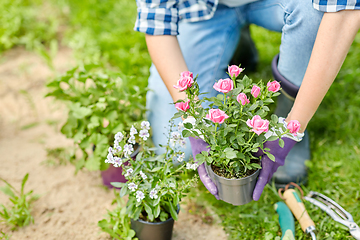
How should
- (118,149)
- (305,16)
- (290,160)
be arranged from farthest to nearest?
1. (290,160)
2. (305,16)
3. (118,149)

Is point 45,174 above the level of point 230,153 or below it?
below

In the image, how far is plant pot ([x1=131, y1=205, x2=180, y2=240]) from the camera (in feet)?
4.02

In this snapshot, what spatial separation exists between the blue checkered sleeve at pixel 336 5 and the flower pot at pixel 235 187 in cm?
62

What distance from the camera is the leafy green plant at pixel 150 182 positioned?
113 centimetres

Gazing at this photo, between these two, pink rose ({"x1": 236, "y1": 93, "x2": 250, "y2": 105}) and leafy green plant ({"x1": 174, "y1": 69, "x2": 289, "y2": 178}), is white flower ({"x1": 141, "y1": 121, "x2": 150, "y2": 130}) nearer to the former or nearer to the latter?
leafy green plant ({"x1": 174, "y1": 69, "x2": 289, "y2": 178})

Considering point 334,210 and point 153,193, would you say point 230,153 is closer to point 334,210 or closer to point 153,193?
point 153,193

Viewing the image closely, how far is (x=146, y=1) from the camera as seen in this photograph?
1.36 meters

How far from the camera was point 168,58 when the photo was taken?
1.35 meters

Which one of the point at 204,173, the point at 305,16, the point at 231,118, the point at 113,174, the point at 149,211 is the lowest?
the point at 113,174

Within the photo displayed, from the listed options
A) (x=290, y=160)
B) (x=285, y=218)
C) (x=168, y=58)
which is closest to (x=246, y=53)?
(x=290, y=160)

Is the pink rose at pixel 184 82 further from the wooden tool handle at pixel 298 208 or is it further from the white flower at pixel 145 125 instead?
the wooden tool handle at pixel 298 208

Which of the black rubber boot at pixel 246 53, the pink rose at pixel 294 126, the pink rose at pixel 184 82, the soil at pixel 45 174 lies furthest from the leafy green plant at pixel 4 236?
the black rubber boot at pixel 246 53

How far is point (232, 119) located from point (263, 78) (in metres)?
1.26

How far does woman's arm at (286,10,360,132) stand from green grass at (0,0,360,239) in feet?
1.75
